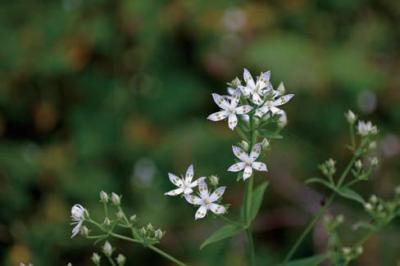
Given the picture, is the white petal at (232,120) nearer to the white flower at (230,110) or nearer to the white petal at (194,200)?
the white flower at (230,110)

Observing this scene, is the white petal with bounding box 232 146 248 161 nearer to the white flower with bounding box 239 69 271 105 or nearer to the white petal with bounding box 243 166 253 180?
the white petal with bounding box 243 166 253 180

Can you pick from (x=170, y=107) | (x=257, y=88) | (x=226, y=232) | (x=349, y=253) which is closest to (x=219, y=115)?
(x=257, y=88)

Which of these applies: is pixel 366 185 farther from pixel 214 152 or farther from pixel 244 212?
pixel 244 212

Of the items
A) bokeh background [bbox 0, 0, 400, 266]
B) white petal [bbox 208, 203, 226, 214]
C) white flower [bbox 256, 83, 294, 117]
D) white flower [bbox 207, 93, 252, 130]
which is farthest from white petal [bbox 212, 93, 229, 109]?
bokeh background [bbox 0, 0, 400, 266]

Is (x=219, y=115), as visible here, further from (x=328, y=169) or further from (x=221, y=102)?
(x=328, y=169)

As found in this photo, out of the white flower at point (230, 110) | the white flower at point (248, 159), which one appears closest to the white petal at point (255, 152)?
the white flower at point (248, 159)
